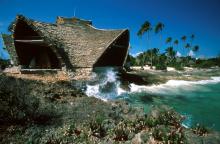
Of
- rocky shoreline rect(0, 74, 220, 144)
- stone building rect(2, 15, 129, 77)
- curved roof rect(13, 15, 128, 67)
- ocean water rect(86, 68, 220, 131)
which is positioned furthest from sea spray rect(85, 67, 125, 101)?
rocky shoreline rect(0, 74, 220, 144)

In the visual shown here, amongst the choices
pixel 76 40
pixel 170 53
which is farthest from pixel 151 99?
pixel 170 53

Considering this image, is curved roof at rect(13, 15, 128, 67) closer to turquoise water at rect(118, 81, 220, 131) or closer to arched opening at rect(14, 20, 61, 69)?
arched opening at rect(14, 20, 61, 69)

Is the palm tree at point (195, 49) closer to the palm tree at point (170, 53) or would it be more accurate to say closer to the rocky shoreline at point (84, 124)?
the palm tree at point (170, 53)

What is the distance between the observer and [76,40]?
21.9 m

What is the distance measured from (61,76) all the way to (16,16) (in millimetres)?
5856

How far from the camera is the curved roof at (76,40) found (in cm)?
1892

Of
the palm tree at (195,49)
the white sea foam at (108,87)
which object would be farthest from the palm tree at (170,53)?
the white sea foam at (108,87)

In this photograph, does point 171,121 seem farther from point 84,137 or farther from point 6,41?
point 6,41

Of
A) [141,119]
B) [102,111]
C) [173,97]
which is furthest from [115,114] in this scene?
[173,97]

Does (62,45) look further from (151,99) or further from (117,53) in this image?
(151,99)

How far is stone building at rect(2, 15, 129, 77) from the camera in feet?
62.9

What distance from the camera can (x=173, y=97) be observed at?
786 inches

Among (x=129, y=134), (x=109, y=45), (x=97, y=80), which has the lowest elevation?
(x=129, y=134)

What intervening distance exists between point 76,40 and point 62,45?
7.02 feet
